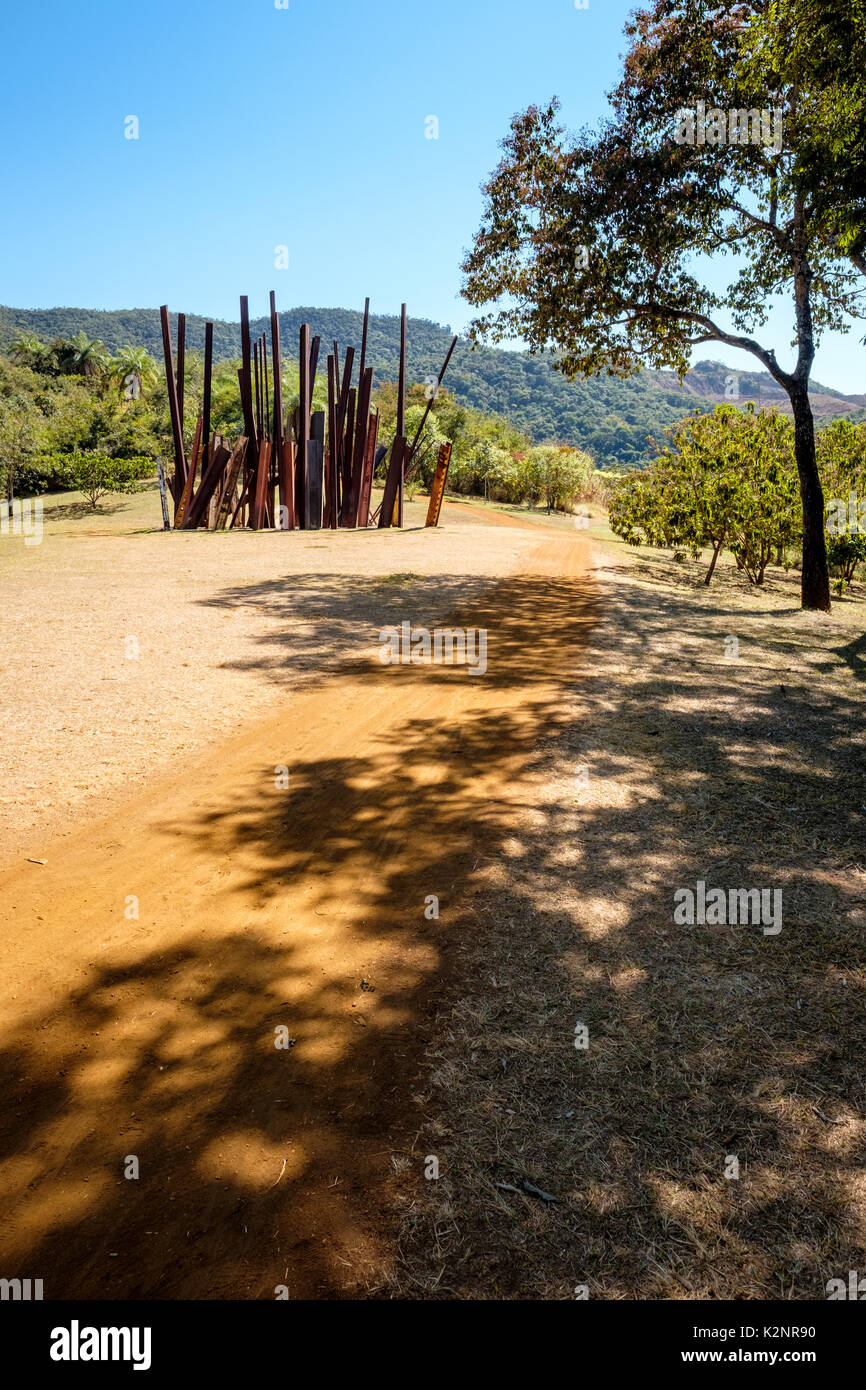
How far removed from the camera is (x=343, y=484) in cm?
2122

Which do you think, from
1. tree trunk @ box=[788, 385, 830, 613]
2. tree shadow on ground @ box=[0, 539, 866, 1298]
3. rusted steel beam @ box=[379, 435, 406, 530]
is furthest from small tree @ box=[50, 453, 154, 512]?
tree shadow on ground @ box=[0, 539, 866, 1298]

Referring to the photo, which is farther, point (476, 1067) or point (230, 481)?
point (230, 481)

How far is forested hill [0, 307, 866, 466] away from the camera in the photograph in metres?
120

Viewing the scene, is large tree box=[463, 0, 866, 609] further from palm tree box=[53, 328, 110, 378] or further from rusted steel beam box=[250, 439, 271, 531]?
palm tree box=[53, 328, 110, 378]

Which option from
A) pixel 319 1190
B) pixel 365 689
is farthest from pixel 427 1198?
pixel 365 689

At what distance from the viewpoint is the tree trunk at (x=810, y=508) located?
1293 centimetres

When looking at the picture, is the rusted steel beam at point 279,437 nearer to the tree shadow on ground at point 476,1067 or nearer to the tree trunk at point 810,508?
the tree trunk at point 810,508

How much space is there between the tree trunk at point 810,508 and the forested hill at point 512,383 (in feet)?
309

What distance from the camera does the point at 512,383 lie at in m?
148

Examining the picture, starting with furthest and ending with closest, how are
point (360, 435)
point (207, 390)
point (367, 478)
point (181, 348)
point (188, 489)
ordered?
1. point (367, 478)
2. point (360, 435)
3. point (188, 489)
4. point (207, 390)
5. point (181, 348)

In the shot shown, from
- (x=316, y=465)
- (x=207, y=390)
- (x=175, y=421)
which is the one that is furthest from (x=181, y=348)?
(x=316, y=465)

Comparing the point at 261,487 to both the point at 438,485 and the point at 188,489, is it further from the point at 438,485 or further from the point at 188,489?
the point at 438,485

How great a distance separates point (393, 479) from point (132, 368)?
4648cm

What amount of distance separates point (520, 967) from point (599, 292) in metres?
12.7
